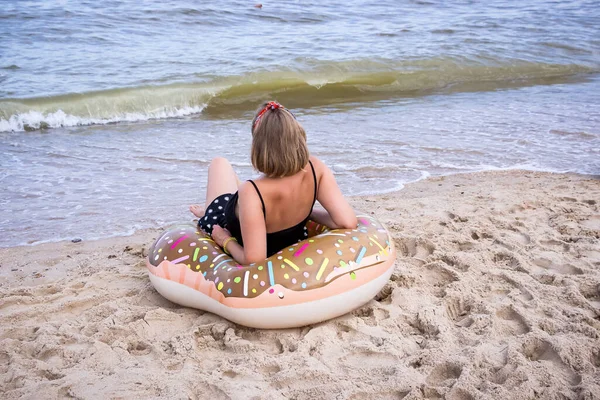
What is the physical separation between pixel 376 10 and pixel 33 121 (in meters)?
11.3

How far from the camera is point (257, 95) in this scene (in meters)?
11.0

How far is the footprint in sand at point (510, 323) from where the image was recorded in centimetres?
312

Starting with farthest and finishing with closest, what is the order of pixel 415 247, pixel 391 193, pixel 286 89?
pixel 286 89 → pixel 391 193 → pixel 415 247

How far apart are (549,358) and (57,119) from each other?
8.49 m

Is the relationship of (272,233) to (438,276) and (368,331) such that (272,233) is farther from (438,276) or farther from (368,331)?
(438,276)

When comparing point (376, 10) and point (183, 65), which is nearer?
point (183, 65)

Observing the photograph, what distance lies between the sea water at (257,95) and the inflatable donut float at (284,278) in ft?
5.53

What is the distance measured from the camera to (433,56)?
41.9 ft

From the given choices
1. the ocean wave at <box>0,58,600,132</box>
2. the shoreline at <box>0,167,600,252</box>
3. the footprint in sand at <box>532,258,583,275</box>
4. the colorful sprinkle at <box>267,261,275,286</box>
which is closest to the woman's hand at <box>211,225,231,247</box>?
the colorful sprinkle at <box>267,261,275,286</box>

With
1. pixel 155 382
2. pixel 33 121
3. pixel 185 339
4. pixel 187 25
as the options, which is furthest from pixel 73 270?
pixel 187 25

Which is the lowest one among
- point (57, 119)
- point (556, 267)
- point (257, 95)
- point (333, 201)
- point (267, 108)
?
point (57, 119)

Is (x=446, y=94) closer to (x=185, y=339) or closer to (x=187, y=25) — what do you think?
(x=187, y=25)

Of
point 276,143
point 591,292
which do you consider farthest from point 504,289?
point 276,143

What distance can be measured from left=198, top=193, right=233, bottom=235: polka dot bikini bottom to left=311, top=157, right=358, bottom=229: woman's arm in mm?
743
